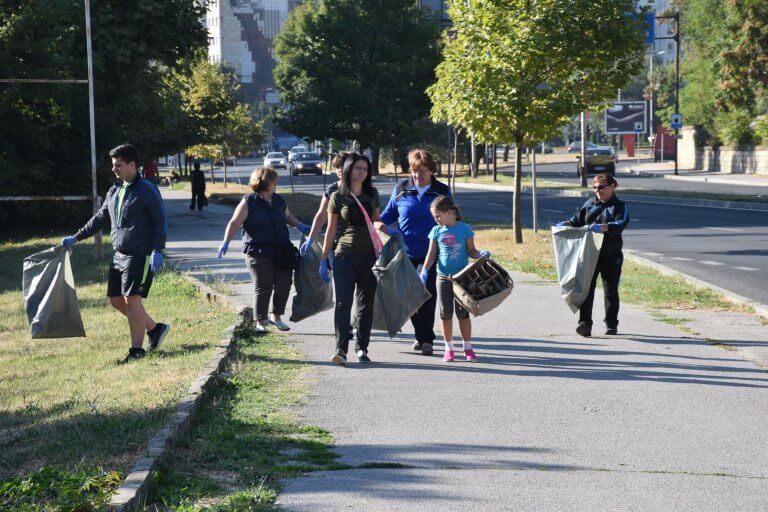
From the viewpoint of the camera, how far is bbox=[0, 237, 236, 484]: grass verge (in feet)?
20.8

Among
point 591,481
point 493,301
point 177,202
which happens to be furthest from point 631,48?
point 177,202

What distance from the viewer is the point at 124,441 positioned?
634cm

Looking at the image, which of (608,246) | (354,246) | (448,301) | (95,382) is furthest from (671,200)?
(95,382)

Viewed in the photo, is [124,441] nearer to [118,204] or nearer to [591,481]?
[591,481]

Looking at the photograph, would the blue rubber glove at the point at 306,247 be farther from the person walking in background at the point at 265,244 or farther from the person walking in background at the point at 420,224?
the person walking in background at the point at 420,224

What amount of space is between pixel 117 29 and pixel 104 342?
18725mm

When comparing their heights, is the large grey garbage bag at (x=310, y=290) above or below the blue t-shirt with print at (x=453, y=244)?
below

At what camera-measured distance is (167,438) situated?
608cm

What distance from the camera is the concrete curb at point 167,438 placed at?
198 inches

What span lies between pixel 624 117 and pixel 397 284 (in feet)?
234

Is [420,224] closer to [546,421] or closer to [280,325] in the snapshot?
[280,325]

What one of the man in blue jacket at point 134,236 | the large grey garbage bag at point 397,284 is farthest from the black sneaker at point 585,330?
the man in blue jacket at point 134,236

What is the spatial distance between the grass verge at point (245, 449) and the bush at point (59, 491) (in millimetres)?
278

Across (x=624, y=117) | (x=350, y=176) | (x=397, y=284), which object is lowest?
(x=397, y=284)
